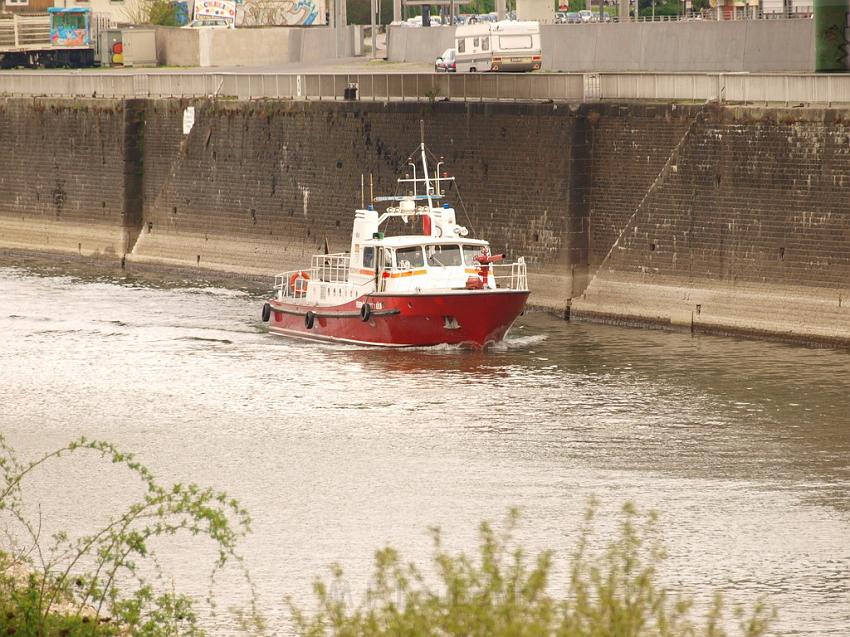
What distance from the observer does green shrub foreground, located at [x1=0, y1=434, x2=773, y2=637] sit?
10328 millimetres

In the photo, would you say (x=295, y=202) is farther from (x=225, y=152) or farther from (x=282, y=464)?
(x=282, y=464)

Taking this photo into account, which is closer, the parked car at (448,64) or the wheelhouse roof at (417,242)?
the wheelhouse roof at (417,242)

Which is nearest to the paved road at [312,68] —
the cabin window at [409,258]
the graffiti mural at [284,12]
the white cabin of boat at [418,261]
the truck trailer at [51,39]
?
the truck trailer at [51,39]

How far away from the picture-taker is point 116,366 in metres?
32.1

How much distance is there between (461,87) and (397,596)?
82.2 ft

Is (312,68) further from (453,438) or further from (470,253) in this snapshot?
(453,438)

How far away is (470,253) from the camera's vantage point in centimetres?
3288

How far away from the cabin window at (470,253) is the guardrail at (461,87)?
6.06 metres

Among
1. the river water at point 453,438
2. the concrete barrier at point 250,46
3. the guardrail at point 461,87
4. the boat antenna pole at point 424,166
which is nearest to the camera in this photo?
the river water at point 453,438

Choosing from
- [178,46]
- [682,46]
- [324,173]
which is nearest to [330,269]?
[324,173]

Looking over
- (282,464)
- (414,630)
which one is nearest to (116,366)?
(282,464)

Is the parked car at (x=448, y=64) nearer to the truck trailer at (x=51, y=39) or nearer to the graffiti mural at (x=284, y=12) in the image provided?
→ the truck trailer at (x=51, y=39)

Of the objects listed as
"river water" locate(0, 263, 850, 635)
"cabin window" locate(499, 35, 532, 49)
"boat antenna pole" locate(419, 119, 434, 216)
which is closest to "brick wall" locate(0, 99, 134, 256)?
"cabin window" locate(499, 35, 532, 49)

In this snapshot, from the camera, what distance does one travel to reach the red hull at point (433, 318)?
105ft
